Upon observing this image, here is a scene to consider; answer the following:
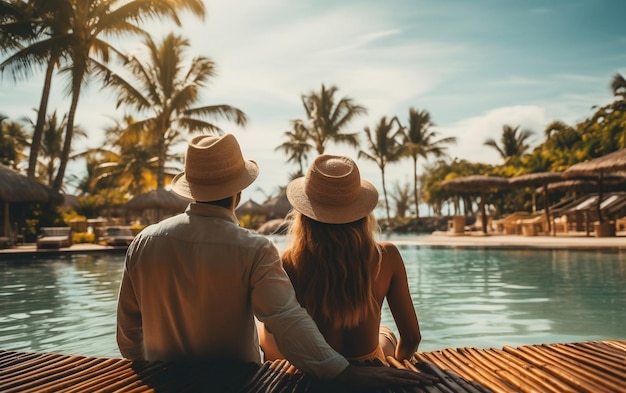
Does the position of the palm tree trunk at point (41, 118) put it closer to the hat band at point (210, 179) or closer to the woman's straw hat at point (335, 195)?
the woman's straw hat at point (335, 195)

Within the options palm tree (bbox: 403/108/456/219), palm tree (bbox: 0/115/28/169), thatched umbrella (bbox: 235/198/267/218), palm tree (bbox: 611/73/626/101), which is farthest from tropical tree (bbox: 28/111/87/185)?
palm tree (bbox: 611/73/626/101)

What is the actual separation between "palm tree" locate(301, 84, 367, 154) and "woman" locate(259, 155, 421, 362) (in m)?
28.4

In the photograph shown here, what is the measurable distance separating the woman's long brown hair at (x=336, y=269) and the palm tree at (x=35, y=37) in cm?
1645

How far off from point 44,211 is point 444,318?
621 inches

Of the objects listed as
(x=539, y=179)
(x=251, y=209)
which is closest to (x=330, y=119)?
(x=251, y=209)

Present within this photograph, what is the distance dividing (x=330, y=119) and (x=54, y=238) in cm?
1950

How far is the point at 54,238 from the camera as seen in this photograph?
44.8ft

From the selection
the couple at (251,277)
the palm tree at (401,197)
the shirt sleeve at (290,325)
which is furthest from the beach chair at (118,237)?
the palm tree at (401,197)

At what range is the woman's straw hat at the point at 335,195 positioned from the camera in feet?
6.09

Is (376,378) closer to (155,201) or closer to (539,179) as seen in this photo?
(539,179)

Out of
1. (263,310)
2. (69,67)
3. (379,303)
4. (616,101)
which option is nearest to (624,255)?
(379,303)

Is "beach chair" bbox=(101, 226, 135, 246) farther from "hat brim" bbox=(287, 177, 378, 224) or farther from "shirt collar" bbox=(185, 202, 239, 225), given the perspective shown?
"shirt collar" bbox=(185, 202, 239, 225)

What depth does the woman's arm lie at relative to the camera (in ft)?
6.59

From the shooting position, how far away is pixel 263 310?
1.45m
